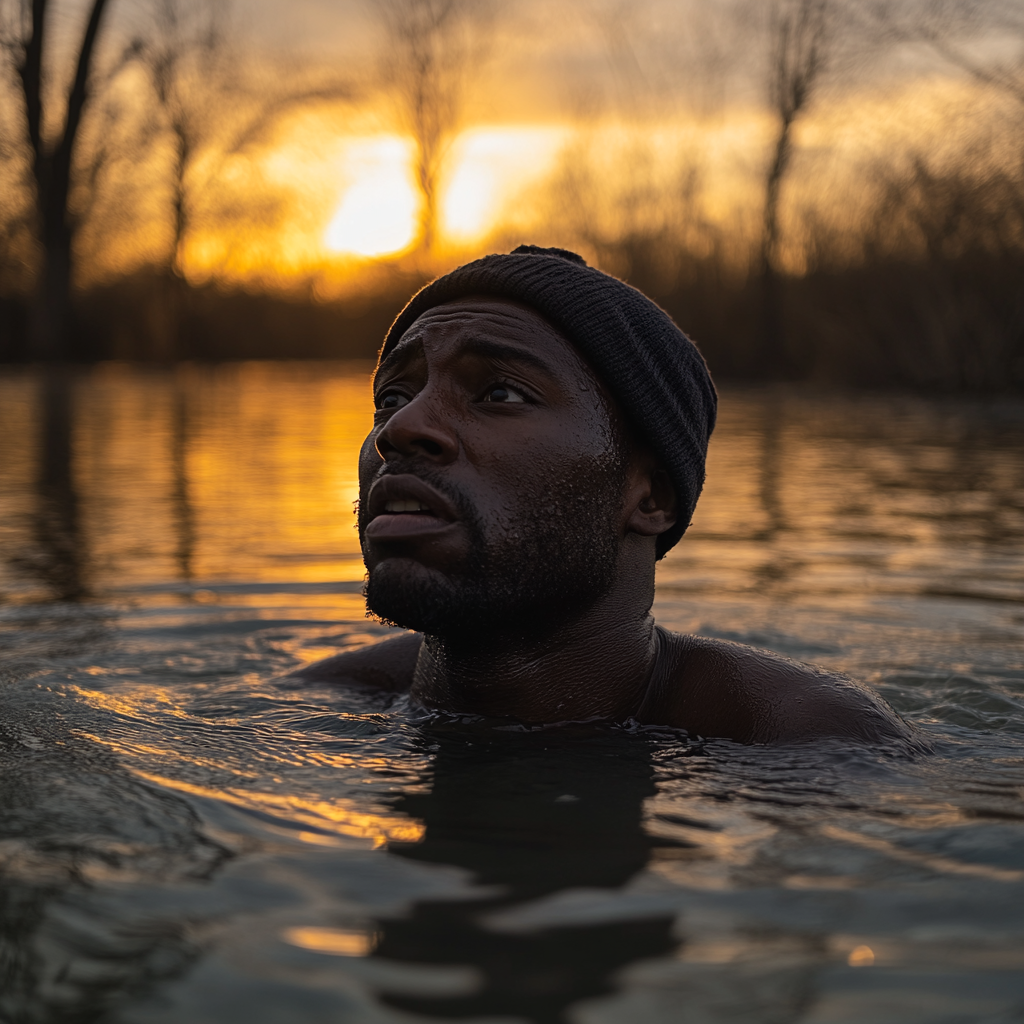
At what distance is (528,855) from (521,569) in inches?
26.6

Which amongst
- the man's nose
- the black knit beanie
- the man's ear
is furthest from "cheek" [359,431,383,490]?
the man's ear

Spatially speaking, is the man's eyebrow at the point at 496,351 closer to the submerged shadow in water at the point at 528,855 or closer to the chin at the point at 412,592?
the chin at the point at 412,592

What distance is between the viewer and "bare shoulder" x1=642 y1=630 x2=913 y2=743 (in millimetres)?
2750

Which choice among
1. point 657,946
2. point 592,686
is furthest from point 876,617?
point 657,946

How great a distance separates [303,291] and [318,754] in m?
30.0

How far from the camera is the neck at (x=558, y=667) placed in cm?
279

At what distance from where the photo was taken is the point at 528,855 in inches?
81.7

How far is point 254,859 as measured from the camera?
2.02 metres

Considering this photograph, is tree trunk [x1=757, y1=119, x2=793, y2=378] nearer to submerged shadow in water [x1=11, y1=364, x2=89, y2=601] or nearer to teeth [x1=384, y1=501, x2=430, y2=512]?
submerged shadow in water [x1=11, y1=364, x2=89, y2=601]

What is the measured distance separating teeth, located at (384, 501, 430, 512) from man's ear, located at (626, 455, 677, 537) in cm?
57

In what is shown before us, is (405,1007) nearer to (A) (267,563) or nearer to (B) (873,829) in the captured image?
(B) (873,829)

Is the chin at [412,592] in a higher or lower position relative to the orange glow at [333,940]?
higher

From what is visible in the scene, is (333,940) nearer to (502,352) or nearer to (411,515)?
(411,515)

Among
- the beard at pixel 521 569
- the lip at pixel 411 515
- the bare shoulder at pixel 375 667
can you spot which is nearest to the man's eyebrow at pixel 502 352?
the beard at pixel 521 569
